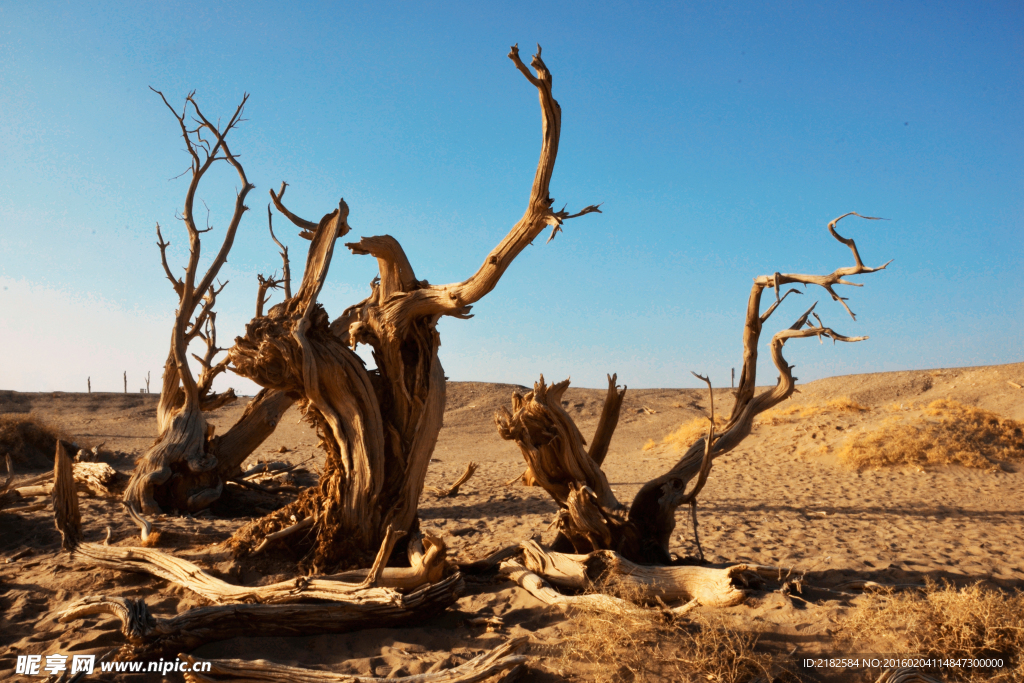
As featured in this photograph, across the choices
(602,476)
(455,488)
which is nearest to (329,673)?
(602,476)

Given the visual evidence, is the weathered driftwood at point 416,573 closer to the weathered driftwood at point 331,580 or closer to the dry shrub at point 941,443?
the weathered driftwood at point 331,580

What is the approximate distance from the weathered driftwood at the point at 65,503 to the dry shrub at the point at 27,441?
675 cm

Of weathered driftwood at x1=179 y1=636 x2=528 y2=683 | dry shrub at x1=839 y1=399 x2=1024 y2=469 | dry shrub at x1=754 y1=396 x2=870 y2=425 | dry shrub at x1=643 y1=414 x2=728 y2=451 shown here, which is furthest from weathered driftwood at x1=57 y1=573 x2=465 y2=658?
dry shrub at x1=754 y1=396 x2=870 y2=425

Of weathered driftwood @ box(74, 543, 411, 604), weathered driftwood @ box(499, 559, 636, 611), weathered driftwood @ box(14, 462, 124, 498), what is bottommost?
weathered driftwood @ box(499, 559, 636, 611)

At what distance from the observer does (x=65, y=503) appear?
5.88 metres

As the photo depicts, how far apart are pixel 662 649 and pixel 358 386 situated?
3.14 meters

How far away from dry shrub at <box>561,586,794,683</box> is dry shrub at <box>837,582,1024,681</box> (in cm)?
73

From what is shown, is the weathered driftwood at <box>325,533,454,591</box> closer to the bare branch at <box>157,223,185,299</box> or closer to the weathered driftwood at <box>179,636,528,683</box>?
the weathered driftwood at <box>179,636,528,683</box>

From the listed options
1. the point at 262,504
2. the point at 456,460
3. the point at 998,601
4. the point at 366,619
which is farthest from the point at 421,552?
the point at 456,460

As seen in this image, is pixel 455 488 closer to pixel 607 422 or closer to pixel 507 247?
pixel 607 422

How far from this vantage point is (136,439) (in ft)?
66.7

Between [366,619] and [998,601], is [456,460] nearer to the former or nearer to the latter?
[366,619]

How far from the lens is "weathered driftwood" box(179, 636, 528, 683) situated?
335 centimetres

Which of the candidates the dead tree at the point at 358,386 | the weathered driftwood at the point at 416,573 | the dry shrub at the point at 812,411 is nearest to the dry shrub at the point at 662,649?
the weathered driftwood at the point at 416,573
